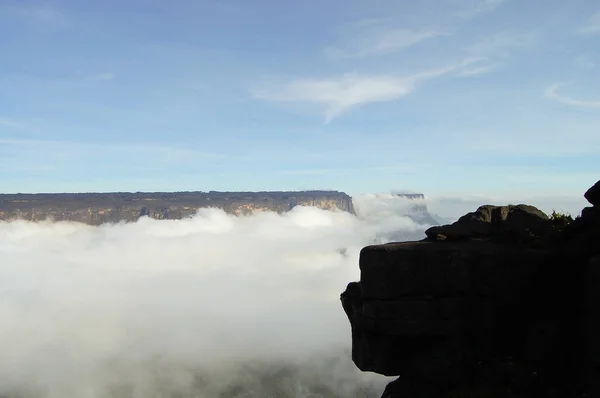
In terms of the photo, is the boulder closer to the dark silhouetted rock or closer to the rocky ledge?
the rocky ledge

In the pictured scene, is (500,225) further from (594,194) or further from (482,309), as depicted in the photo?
(482,309)

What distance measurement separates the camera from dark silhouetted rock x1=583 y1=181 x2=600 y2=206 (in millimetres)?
23219

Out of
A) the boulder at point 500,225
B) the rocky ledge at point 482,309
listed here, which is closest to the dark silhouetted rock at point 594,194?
the rocky ledge at point 482,309

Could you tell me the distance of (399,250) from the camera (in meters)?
24.2

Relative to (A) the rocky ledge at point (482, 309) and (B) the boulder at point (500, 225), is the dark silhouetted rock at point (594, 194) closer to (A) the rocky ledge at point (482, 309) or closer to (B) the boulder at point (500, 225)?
(A) the rocky ledge at point (482, 309)

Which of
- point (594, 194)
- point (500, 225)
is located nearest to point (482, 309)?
point (500, 225)

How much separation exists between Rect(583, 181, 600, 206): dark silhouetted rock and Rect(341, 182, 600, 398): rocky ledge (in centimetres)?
5

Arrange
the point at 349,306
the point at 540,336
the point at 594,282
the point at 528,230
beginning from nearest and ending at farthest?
the point at 594,282 < the point at 540,336 < the point at 528,230 < the point at 349,306

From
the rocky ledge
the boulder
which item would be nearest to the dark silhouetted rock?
the rocky ledge

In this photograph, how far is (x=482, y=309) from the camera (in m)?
23.3

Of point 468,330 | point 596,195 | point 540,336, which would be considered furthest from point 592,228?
point 468,330

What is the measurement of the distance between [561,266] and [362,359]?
34.1ft

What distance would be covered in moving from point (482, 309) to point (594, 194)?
7520 millimetres

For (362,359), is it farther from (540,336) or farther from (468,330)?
(540,336)
